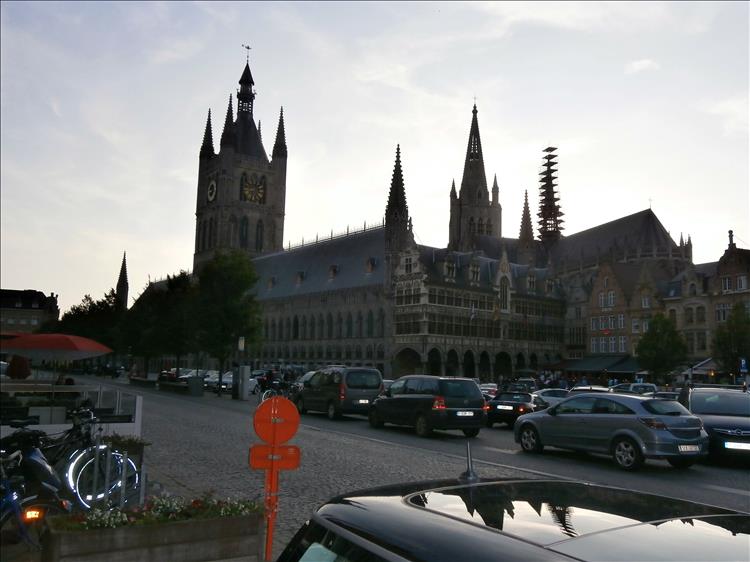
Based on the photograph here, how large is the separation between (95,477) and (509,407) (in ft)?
58.6

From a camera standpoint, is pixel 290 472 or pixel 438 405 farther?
pixel 438 405

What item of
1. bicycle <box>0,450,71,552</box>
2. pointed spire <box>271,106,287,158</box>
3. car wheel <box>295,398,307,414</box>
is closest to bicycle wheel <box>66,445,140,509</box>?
bicycle <box>0,450,71,552</box>

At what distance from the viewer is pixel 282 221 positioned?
384 ft

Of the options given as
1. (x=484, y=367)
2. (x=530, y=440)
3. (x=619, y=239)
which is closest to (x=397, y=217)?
(x=484, y=367)

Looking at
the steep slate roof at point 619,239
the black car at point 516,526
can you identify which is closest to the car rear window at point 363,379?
the black car at point 516,526

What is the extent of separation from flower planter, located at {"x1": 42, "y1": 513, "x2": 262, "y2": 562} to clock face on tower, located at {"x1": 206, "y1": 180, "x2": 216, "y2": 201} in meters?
113

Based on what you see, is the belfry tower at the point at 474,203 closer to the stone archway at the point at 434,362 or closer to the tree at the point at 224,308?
the stone archway at the point at 434,362

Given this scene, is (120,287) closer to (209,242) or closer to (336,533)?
(209,242)

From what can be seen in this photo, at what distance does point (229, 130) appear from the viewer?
113688 mm

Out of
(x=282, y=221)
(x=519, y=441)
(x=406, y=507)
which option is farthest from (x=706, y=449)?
(x=282, y=221)

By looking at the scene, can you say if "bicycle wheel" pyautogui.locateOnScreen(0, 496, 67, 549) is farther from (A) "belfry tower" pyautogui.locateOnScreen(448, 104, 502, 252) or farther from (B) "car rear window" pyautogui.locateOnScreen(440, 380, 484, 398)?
(A) "belfry tower" pyautogui.locateOnScreen(448, 104, 502, 252)

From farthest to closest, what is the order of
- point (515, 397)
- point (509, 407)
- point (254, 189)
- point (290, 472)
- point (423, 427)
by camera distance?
point (254, 189), point (515, 397), point (509, 407), point (423, 427), point (290, 472)

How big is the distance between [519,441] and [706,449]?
13.5ft

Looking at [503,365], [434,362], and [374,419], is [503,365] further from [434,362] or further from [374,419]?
[374,419]
